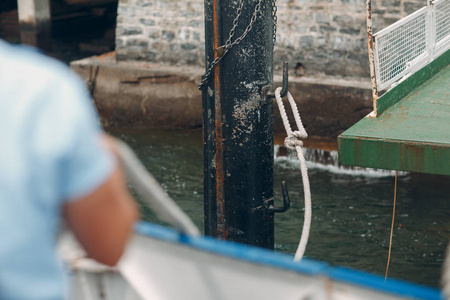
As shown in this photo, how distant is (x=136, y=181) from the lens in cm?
160

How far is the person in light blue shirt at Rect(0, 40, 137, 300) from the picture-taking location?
1.17 metres

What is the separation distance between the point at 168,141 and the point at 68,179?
29.1ft

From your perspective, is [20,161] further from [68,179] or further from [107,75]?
[107,75]

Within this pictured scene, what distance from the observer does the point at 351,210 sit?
7.51 m

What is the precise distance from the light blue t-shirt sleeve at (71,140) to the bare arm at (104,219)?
19mm

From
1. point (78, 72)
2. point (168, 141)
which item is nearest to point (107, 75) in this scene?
point (78, 72)

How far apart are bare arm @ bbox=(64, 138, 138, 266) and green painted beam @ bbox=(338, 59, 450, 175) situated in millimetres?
3187

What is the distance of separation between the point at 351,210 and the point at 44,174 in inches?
259

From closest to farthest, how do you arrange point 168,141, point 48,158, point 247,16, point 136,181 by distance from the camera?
1. point 48,158
2. point 136,181
3. point 247,16
4. point 168,141

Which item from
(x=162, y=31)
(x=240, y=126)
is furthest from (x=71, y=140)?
(x=162, y=31)

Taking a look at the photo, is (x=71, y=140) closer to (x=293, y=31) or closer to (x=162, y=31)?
(x=293, y=31)

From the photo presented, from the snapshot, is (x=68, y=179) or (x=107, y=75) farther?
(x=107, y=75)

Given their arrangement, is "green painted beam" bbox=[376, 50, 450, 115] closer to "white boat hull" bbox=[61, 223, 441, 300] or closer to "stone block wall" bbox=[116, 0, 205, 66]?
"white boat hull" bbox=[61, 223, 441, 300]

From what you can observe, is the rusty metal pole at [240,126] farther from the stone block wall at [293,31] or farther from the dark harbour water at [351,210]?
the stone block wall at [293,31]
